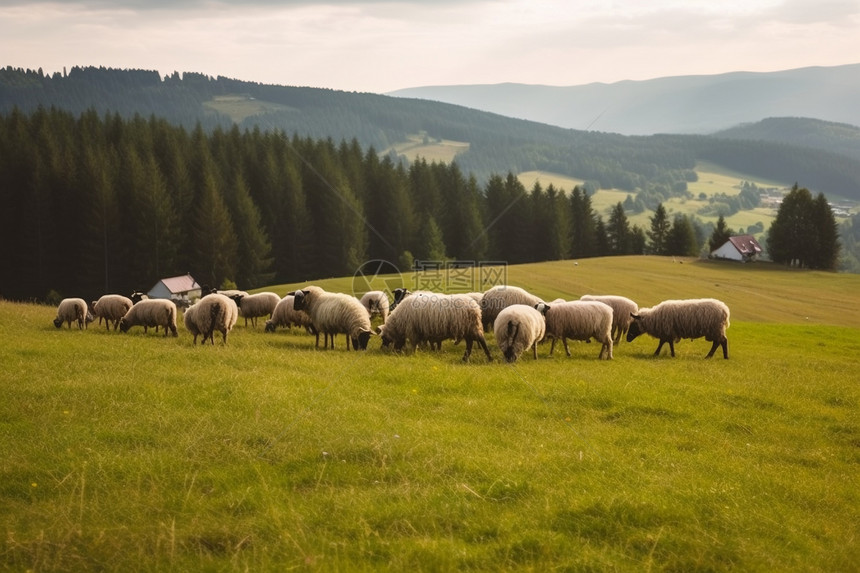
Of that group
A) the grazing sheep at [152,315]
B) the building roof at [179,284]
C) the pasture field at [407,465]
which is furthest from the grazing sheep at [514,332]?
the building roof at [179,284]

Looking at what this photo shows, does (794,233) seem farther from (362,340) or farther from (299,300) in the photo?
(362,340)

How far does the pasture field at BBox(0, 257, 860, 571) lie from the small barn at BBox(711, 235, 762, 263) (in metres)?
95.1

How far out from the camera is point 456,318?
71.1 ft

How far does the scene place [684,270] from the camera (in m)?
87.9

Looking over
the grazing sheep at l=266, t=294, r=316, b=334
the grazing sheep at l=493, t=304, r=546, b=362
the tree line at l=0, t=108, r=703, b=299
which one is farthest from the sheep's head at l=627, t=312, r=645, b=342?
the tree line at l=0, t=108, r=703, b=299

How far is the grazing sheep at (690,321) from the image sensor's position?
25141mm

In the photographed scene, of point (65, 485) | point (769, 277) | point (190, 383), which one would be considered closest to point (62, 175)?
point (190, 383)

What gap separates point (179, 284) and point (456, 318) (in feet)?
180

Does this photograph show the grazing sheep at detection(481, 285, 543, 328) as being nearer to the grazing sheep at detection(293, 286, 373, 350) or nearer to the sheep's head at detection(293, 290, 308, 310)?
the grazing sheep at detection(293, 286, 373, 350)

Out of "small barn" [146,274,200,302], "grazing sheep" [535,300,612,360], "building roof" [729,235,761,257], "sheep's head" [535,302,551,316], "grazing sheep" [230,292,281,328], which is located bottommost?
"small barn" [146,274,200,302]

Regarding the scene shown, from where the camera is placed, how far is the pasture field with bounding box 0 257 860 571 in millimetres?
8195

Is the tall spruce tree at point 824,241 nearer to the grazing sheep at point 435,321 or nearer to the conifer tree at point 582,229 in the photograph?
the conifer tree at point 582,229

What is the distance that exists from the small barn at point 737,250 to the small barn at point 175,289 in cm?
7935

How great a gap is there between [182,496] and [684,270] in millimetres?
86477
